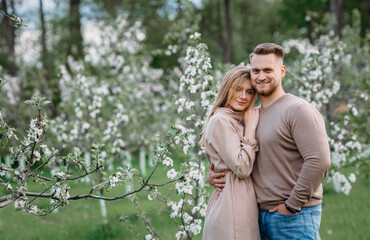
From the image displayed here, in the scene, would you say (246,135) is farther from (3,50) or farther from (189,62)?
(3,50)

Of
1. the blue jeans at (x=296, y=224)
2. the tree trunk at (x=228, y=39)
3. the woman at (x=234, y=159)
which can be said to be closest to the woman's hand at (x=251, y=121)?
the woman at (x=234, y=159)

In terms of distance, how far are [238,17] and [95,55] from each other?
86.3 feet

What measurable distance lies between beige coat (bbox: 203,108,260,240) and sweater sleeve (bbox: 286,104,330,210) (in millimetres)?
324

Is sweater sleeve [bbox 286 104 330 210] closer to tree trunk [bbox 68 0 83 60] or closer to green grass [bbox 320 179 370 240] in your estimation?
green grass [bbox 320 179 370 240]

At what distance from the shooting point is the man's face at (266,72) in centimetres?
310

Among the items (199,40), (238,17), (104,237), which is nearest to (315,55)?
(199,40)

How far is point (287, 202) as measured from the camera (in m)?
2.86

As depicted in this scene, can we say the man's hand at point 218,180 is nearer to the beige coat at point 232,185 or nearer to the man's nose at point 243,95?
the beige coat at point 232,185

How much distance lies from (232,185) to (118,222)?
4.79 meters

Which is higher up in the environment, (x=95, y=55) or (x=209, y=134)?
(x=95, y=55)

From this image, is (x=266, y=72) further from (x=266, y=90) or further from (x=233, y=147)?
(x=233, y=147)

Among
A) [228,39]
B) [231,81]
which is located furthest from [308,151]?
[228,39]

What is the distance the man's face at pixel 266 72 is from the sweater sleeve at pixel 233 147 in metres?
0.37

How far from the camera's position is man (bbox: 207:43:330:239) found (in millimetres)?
2779
